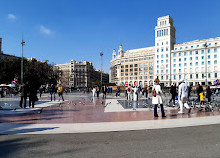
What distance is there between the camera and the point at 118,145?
15.2 ft

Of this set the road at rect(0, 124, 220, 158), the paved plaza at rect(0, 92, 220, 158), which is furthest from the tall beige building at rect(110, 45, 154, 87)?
the road at rect(0, 124, 220, 158)

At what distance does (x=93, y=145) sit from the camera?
4.64 meters

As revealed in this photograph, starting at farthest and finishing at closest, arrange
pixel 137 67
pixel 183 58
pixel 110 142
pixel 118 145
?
1. pixel 137 67
2. pixel 183 58
3. pixel 110 142
4. pixel 118 145

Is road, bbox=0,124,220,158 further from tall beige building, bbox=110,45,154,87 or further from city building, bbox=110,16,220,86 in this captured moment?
tall beige building, bbox=110,45,154,87

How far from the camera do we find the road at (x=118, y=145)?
3.97 metres

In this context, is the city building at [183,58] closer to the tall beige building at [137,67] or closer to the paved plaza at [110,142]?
the tall beige building at [137,67]

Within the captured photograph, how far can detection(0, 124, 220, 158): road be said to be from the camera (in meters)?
3.97

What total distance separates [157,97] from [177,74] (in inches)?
3442

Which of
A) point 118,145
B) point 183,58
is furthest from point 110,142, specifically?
point 183,58

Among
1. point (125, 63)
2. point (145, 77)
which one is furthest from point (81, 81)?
point (145, 77)

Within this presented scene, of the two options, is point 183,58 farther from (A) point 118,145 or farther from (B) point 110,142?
(A) point 118,145

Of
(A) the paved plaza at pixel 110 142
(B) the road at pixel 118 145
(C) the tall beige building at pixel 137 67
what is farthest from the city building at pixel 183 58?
(B) the road at pixel 118 145

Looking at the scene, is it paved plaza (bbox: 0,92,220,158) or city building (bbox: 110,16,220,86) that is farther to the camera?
city building (bbox: 110,16,220,86)

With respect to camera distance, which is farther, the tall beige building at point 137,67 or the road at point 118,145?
the tall beige building at point 137,67
